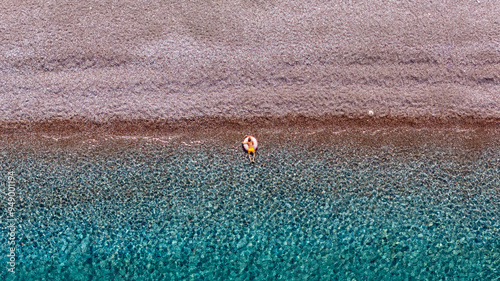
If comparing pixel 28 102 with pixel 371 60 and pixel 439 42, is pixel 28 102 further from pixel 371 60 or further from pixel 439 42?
→ pixel 439 42

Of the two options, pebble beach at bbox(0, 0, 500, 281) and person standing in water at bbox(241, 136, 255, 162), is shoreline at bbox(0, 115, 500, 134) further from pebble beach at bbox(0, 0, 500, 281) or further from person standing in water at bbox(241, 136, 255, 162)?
person standing in water at bbox(241, 136, 255, 162)

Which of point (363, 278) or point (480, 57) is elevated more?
point (480, 57)

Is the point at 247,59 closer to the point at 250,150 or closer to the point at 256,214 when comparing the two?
the point at 250,150

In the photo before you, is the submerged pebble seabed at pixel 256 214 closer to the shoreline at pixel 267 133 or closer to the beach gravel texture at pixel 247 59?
the shoreline at pixel 267 133

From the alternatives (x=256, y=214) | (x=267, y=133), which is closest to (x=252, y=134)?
(x=267, y=133)

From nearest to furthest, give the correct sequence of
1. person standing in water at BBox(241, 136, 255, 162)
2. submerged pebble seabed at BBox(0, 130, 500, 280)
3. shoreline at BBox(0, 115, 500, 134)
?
1. submerged pebble seabed at BBox(0, 130, 500, 280)
2. person standing in water at BBox(241, 136, 255, 162)
3. shoreline at BBox(0, 115, 500, 134)

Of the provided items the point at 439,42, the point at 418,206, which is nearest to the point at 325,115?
the point at 418,206

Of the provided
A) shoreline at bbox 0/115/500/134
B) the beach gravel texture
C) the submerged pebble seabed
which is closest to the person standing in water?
the submerged pebble seabed
